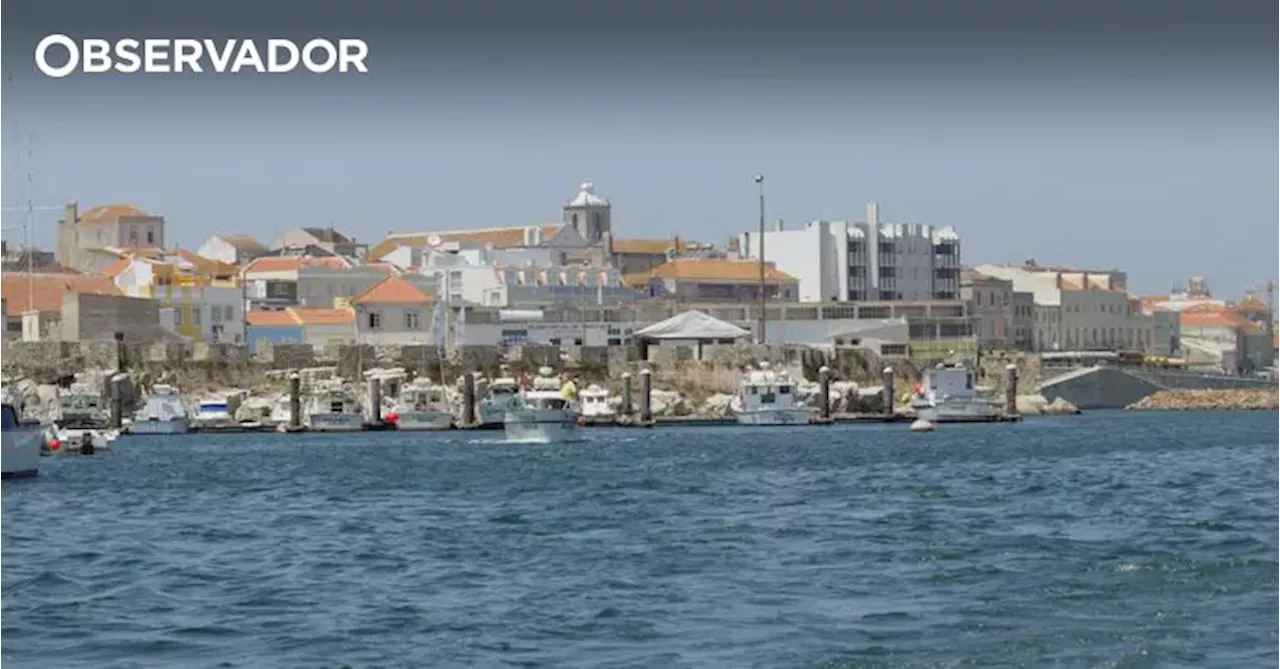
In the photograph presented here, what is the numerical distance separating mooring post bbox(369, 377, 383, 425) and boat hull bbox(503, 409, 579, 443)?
1313 cm

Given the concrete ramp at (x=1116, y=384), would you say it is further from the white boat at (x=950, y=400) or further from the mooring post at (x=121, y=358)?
the mooring post at (x=121, y=358)

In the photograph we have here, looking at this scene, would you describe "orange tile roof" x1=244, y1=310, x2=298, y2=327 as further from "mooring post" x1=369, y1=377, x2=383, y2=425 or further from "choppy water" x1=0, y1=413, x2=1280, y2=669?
"choppy water" x1=0, y1=413, x2=1280, y2=669

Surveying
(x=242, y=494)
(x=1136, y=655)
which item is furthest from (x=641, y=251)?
(x=1136, y=655)

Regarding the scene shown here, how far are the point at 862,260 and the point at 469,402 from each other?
39033mm

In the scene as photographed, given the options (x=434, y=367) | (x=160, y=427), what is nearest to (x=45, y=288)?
(x=434, y=367)

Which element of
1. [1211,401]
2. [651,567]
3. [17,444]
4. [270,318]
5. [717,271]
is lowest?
[651,567]

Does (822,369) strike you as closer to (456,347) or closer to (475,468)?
(456,347)

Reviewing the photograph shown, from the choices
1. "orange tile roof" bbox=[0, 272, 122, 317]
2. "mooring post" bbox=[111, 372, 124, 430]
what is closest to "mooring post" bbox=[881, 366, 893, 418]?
"mooring post" bbox=[111, 372, 124, 430]

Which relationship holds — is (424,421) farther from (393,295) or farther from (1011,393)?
(393,295)

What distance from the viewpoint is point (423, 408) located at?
222ft

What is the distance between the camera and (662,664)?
1577 centimetres

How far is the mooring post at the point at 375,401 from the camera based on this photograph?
224 ft

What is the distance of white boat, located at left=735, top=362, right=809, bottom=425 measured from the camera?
69.6 metres

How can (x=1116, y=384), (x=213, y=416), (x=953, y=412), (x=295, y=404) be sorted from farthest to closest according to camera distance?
(x=1116, y=384) < (x=953, y=412) < (x=213, y=416) < (x=295, y=404)
